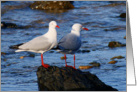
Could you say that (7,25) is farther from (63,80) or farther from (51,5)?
(63,80)

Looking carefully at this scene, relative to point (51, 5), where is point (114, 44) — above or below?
below

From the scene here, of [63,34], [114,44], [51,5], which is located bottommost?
[114,44]

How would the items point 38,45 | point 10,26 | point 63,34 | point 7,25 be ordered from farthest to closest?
point 10,26
point 7,25
point 63,34
point 38,45

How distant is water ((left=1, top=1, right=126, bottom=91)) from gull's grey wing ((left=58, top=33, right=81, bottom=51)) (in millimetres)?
1074

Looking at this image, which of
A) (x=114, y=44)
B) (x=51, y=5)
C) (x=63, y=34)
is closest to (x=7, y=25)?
(x=63, y=34)

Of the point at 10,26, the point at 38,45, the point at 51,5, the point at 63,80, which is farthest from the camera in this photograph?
the point at 51,5

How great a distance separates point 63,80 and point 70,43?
89 cm

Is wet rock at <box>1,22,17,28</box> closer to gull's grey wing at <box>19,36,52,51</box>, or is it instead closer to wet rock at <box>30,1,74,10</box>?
wet rock at <box>30,1,74,10</box>

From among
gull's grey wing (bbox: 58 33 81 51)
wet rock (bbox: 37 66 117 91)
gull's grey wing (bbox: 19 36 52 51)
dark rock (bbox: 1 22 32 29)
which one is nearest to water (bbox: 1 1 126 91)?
dark rock (bbox: 1 22 32 29)

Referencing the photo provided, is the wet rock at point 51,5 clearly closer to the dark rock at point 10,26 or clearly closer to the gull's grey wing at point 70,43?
the dark rock at point 10,26

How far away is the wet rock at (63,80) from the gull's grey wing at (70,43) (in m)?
0.53

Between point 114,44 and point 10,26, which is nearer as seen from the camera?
point 114,44

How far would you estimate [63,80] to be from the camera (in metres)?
8.96

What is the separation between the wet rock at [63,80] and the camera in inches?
352
